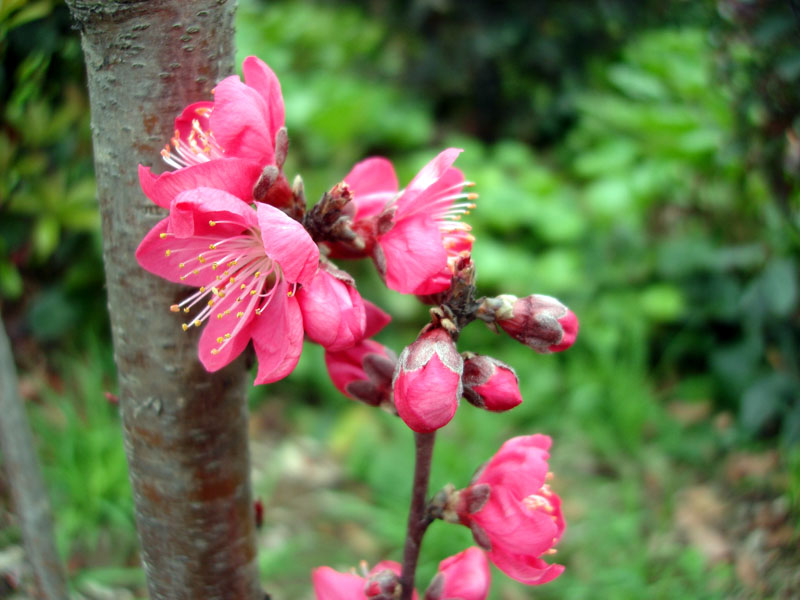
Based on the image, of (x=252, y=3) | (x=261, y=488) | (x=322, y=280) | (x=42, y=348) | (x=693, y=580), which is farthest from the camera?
(x=252, y=3)

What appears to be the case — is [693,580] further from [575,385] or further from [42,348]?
[42,348]

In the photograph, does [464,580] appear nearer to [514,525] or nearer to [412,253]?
[514,525]

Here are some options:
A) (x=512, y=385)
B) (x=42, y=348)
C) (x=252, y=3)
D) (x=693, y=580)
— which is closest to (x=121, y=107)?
(x=512, y=385)

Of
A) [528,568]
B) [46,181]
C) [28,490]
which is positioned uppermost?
[46,181]

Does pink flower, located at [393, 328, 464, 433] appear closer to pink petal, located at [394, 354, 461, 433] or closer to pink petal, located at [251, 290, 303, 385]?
pink petal, located at [394, 354, 461, 433]

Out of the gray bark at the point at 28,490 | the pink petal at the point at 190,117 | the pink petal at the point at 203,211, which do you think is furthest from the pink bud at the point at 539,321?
the gray bark at the point at 28,490

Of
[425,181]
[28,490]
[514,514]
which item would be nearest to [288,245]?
[425,181]

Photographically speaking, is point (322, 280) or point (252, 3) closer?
point (322, 280)
